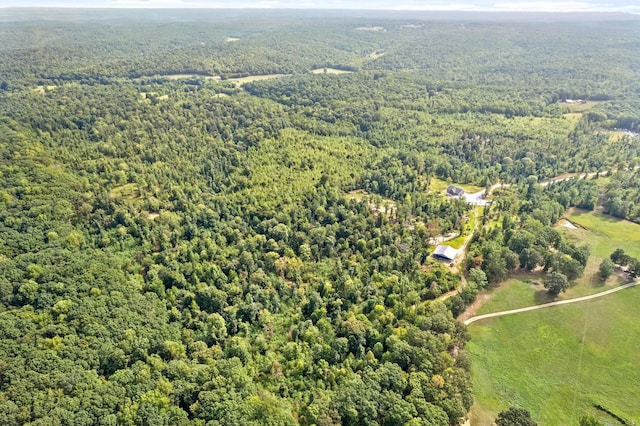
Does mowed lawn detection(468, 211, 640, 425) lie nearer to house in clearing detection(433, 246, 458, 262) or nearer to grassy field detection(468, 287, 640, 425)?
grassy field detection(468, 287, 640, 425)

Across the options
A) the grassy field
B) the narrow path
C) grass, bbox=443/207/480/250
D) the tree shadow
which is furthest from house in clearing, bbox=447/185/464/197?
the grassy field

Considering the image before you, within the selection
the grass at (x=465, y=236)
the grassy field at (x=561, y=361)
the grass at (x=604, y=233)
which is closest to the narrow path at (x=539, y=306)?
the grassy field at (x=561, y=361)

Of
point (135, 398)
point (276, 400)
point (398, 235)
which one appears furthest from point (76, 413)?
point (398, 235)

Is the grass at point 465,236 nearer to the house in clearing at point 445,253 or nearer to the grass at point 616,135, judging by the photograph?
the house in clearing at point 445,253

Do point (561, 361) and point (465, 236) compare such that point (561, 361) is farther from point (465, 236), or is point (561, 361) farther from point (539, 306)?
point (465, 236)

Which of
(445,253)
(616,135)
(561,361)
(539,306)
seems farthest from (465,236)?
(616,135)
